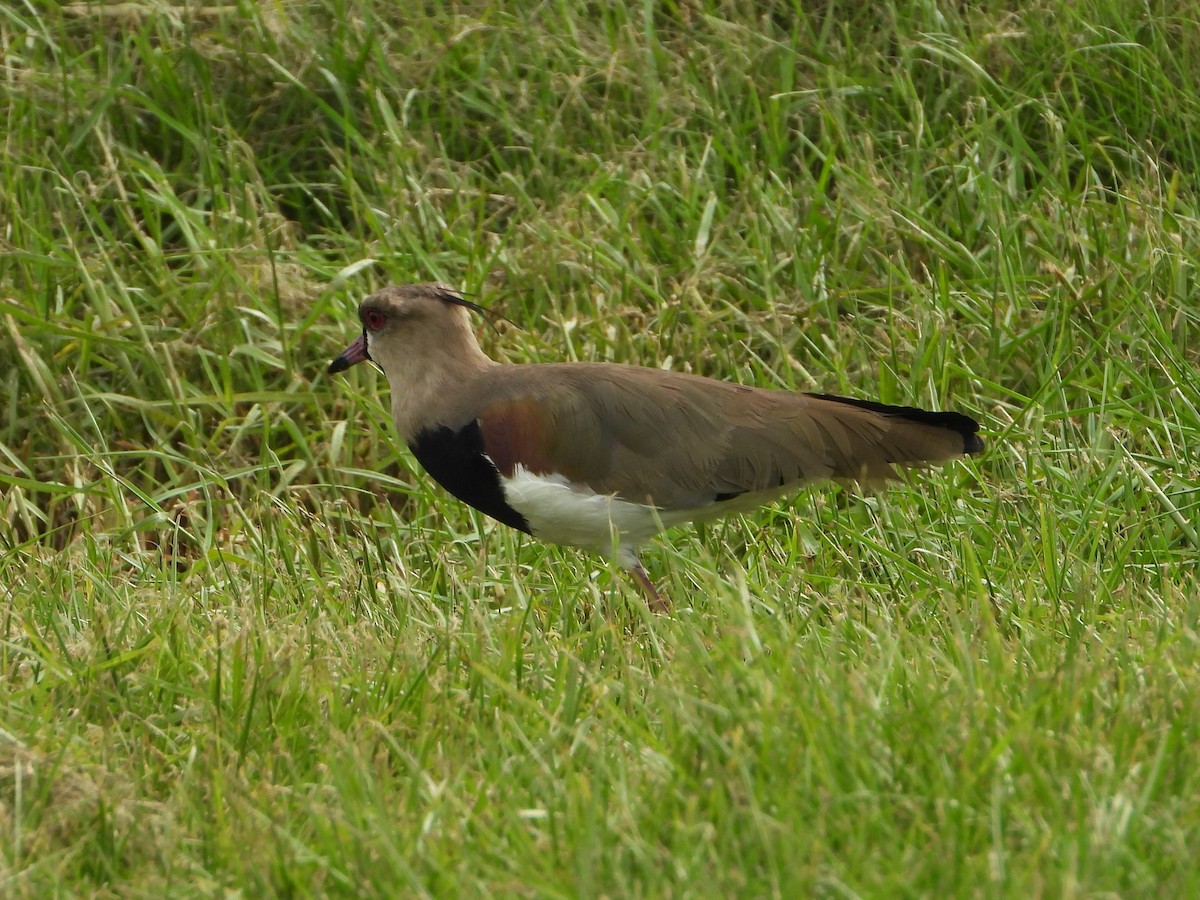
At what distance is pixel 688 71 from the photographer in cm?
709

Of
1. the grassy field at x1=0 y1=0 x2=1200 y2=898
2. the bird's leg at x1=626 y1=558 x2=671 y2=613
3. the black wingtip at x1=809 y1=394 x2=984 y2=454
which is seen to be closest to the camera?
the grassy field at x1=0 y1=0 x2=1200 y2=898

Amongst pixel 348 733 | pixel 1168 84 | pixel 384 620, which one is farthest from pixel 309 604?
pixel 1168 84

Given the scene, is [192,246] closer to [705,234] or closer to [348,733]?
[705,234]

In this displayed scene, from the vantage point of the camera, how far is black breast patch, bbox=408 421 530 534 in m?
4.85

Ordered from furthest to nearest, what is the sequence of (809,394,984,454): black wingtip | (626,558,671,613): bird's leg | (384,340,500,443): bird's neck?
(384,340,500,443): bird's neck, (809,394,984,454): black wingtip, (626,558,671,613): bird's leg

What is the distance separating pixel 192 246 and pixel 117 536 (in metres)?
1.43

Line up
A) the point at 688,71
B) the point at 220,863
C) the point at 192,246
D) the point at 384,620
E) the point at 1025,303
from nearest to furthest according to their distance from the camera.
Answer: the point at 220,863
the point at 384,620
the point at 1025,303
the point at 192,246
the point at 688,71

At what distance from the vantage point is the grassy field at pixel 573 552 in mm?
2928

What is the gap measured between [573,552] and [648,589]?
2.37ft

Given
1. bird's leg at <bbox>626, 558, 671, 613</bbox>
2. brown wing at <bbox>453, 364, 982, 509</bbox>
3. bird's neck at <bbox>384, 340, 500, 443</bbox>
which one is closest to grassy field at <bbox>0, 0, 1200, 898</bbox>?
bird's leg at <bbox>626, 558, 671, 613</bbox>

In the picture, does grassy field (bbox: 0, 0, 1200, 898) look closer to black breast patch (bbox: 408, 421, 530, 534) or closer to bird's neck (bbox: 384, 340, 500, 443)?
black breast patch (bbox: 408, 421, 530, 534)

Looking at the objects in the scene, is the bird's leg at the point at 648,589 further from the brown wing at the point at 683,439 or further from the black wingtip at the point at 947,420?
the black wingtip at the point at 947,420

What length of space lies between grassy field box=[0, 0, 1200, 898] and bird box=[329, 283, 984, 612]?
0.68 feet

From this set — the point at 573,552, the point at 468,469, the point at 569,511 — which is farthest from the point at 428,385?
the point at 573,552
